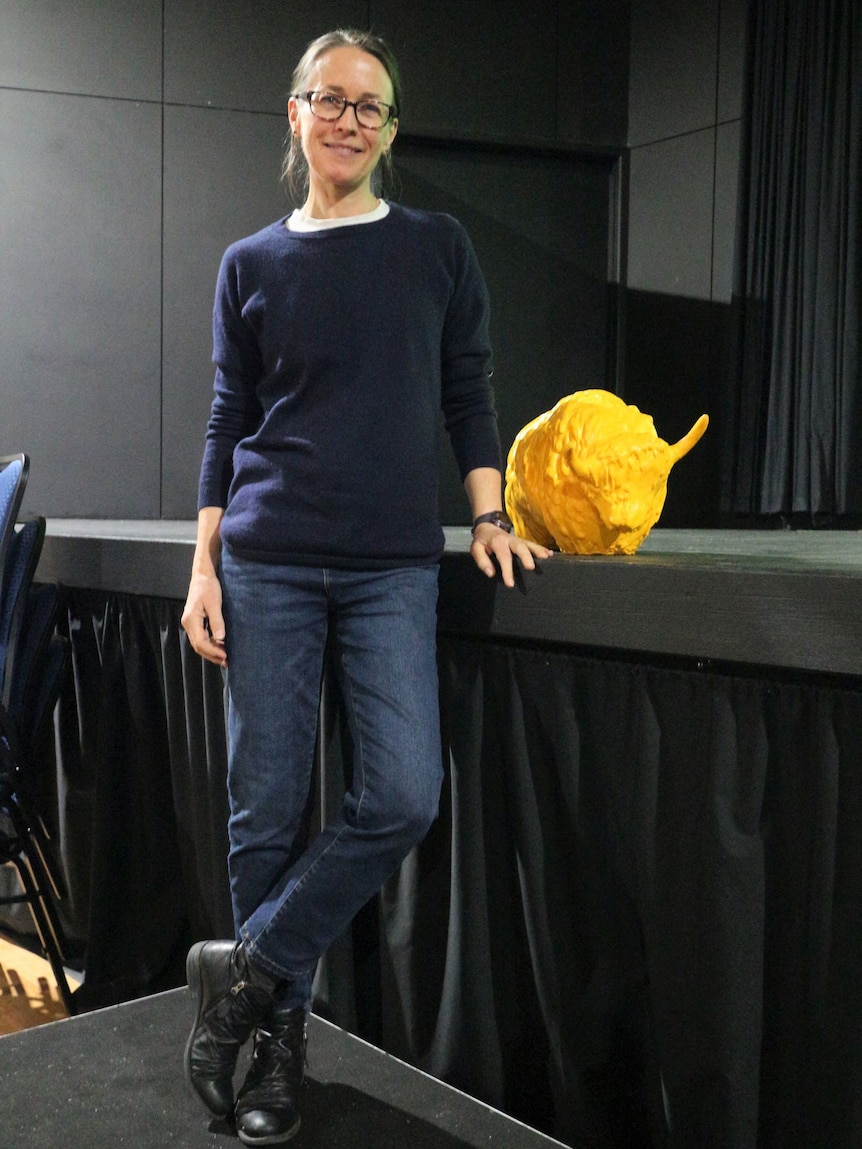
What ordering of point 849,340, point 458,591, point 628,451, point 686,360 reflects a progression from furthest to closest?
point 686,360, point 849,340, point 458,591, point 628,451

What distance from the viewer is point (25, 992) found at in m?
2.25

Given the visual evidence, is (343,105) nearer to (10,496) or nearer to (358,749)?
(358,749)

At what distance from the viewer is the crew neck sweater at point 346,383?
1.36 meters

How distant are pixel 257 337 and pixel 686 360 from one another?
3.35 metres

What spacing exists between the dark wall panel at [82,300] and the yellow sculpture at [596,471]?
2954 mm

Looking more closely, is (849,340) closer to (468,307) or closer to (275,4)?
(275,4)

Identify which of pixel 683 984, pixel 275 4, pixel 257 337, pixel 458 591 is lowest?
pixel 683 984

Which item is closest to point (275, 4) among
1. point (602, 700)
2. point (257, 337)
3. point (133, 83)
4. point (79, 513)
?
Result: point (133, 83)

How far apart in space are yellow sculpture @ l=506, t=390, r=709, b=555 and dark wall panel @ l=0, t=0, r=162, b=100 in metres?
3.17

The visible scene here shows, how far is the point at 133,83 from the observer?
410 cm

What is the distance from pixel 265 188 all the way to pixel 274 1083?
11.4 ft

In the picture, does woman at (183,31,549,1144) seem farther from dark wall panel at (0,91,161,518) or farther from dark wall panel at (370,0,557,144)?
dark wall panel at (370,0,557,144)

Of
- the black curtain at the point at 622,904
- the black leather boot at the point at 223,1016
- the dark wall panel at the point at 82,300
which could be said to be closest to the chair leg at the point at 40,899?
the black curtain at the point at 622,904

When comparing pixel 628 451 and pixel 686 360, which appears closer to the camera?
pixel 628 451
